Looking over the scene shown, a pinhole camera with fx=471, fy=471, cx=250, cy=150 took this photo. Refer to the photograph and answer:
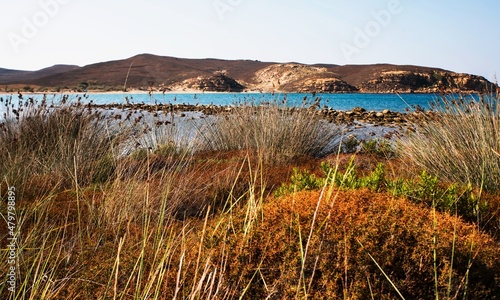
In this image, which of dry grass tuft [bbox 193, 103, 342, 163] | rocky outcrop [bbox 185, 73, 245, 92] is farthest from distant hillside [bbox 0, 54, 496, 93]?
dry grass tuft [bbox 193, 103, 342, 163]

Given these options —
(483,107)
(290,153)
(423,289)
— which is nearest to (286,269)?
(423,289)

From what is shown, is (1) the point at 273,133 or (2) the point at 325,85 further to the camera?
(2) the point at 325,85

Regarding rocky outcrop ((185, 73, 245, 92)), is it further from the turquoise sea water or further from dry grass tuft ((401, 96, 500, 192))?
dry grass tuft ((401, 96, 500, 192))

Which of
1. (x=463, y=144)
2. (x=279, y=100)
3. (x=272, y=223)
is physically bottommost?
(x=272, y=223)

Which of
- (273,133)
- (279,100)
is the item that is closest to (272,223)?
(273,133)

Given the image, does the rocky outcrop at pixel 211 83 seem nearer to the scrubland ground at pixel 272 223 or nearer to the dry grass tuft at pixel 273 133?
the dry grass tuft at pixel 273 133

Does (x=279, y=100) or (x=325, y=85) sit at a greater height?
(x=325, y=85)

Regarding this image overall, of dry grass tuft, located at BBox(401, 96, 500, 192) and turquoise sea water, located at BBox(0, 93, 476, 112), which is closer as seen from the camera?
dry grass tuft, located at BBox(401, 96, 500, 192)

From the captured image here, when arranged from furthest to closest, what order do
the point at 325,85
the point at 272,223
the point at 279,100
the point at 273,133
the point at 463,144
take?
1. the point at 325,85
2. the point at 279,100
3. the point at 273,133
4. the point at 463,144
5. the point at 272,223

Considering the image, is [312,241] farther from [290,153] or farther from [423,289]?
[290,153]

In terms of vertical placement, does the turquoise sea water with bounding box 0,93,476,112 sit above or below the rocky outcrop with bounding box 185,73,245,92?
below

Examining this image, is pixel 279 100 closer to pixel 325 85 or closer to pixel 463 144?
pixel 463 144

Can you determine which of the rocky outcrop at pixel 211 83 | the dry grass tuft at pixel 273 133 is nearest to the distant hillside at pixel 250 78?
the rocky outcrop at pixel 211 83

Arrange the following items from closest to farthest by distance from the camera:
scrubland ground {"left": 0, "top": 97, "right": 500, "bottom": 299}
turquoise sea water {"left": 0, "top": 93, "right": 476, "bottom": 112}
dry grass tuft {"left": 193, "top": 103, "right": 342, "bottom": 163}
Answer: scrubland ground {"left": 0, "top": 97, "right": 500, "bottom": 299}, dry grass tuft {"left": 193, "top": 103, "right": 342, "bottom": 163}, turquoise sea water {"left": 0, "top": 93, "right": 476, "bottom": 112}
